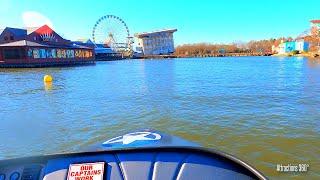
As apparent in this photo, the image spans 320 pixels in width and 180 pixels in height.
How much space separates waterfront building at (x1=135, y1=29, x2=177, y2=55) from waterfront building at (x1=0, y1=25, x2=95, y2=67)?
287ft

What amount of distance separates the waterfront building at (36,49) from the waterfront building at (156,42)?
87.4m

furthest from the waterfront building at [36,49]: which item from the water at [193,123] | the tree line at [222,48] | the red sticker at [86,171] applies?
the tree line at [222,48]

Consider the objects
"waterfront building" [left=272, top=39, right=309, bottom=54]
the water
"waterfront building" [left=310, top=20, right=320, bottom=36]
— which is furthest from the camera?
"waterfront building" [left=272, top=39, right=309, bottom=54]

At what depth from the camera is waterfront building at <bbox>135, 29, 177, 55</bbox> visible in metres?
150

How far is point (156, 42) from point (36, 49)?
10845cm

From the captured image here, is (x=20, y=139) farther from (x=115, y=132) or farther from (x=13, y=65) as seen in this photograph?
(x=13, y=65)

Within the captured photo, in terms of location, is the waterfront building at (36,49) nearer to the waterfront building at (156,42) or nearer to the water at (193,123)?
the water at (193,123)

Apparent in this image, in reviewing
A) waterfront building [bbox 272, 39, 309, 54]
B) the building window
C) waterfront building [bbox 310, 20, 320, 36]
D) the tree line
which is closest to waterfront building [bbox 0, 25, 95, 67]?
the building window

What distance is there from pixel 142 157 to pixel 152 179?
233 millimetres

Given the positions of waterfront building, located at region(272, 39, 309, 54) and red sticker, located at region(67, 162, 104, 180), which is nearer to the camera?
red sticker, located at region(67, 162, 104, 180)

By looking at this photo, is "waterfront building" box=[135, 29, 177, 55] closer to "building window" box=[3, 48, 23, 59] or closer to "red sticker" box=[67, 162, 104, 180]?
"building window" box=[3, 48, 23, 59]

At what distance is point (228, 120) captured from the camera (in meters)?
9.97

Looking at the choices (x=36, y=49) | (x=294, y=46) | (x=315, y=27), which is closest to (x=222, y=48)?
(x=294, y=46)

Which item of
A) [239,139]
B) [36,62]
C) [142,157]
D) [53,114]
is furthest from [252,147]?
[36,62]
